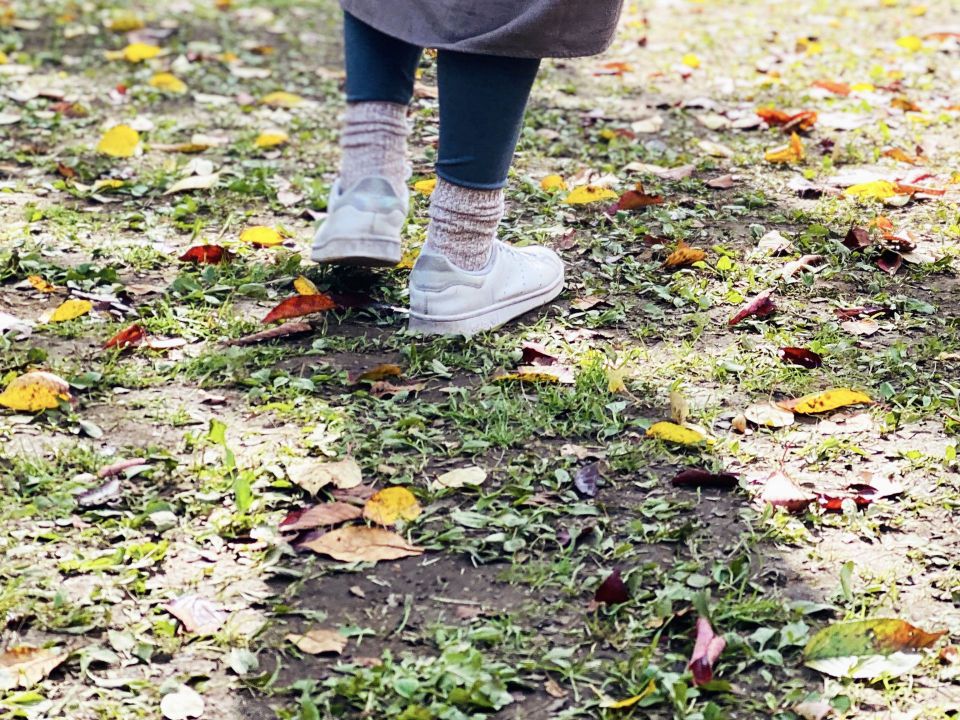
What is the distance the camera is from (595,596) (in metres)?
1.48

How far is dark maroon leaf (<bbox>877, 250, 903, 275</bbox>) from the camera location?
8.07ft

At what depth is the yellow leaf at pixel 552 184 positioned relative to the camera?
2.96 m

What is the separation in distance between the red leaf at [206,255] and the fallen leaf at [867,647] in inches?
62.7

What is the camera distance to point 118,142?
124 inches

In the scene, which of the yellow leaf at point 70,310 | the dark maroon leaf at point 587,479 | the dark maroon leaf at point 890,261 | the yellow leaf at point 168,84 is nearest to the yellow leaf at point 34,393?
the yellow leaf at point 70,310

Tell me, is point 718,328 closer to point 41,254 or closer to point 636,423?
point 636,423

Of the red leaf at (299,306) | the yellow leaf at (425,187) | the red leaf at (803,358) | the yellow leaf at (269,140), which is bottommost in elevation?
the yellow leaf at (269,140)

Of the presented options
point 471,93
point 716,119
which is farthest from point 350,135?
point 716,119

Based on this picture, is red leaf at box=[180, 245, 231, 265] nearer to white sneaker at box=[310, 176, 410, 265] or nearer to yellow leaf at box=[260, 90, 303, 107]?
white sneaker at box=[310, 176, 410, 265]

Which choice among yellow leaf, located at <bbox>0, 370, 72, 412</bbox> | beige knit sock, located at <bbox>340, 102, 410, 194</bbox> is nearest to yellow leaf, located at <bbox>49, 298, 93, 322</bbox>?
yellow leaf, located at <bbox>0, 370, 72, 412</bbox>

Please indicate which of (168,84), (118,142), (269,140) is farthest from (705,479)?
(168,84)

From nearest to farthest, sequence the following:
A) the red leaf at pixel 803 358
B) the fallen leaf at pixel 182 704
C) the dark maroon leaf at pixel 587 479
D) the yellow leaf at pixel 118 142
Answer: the fallen leaf at pixel 182 704 → the dark maroon leaf at pixel 587 479 → the red leaf at pixel 803 358 → the yellow leaf at pixel 118 142

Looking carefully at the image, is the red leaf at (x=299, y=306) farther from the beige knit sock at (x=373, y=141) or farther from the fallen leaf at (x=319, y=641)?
the fallen leaf at (x=319, y=641)

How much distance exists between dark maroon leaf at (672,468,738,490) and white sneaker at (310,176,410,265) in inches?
32.8
